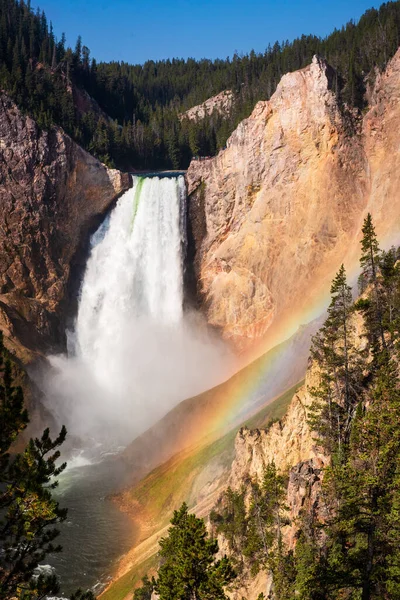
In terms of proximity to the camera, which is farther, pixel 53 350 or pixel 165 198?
pixel 165 198

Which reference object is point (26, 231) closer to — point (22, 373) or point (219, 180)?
point (22, 373)

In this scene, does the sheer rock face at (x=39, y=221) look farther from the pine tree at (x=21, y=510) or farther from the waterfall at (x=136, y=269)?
the pine tree at (x=21, y=510)

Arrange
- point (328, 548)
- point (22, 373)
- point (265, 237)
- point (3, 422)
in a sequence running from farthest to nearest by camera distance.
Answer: point (265, 237), point (22, 373), point (328, 548), point (3, 422)

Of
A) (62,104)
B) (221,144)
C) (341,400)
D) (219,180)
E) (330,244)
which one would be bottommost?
(341,400)

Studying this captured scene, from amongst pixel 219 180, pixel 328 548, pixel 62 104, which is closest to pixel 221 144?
pixel 219 180

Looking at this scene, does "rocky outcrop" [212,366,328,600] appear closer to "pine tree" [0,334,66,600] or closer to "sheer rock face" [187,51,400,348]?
"pine tree" [0,334,66,600]

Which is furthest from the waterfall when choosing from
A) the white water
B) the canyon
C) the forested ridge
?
the forested ridge
